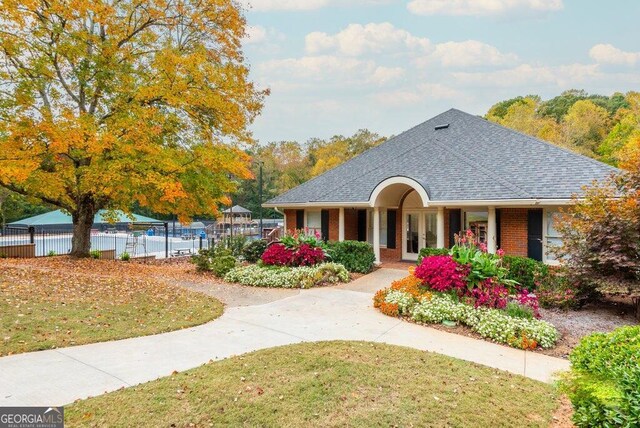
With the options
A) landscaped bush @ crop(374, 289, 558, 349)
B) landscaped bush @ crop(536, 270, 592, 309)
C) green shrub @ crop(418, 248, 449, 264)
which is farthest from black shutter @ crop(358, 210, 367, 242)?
landscaped bush @ crop(536, 270, 592, 309)

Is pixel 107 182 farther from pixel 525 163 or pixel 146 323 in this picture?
pixel 525 163

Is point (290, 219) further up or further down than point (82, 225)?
further up

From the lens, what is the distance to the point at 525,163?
1432 cm

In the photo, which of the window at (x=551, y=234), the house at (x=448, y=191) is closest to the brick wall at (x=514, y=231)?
the house at (x=448, y=191)

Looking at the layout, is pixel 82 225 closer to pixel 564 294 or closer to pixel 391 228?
pixel 391 228

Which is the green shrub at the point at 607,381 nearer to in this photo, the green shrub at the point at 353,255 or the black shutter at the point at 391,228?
the green shrub at the point at 353,255

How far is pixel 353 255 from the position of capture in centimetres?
1391

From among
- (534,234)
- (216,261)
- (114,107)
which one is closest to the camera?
(534,234)

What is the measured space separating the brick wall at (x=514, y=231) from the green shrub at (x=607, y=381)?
9.69 m

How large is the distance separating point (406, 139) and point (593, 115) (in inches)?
1111

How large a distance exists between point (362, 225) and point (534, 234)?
7.03 m

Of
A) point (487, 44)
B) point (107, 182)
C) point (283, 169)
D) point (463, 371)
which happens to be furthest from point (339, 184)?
point (283, 169)

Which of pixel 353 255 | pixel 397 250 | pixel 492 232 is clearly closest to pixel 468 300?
pixel 492 232

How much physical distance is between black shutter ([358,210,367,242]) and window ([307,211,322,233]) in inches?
72.4
